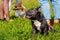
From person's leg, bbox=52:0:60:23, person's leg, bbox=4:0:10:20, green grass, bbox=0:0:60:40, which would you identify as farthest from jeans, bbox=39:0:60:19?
person's leg, bbox=4:0:10:20

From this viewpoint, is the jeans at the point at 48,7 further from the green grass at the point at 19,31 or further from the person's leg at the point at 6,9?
the person's leg at the point at 6,9

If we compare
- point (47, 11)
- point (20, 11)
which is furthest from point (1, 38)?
point (20, 11)

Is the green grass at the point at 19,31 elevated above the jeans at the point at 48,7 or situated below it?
below

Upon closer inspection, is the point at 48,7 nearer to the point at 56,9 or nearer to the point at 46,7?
Answer: the point at 46,7

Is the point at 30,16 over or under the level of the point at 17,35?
over

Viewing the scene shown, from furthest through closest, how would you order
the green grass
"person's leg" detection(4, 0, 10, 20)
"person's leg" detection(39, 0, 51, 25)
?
"person's leg" detection(4, 0, 10, 20)
"person's leg" detection(39, 0, 51, 25)
the green grass

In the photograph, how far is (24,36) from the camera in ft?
21.0

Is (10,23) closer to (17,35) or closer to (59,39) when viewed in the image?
(17,35)

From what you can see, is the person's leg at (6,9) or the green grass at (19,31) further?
the person's leg at (6,9)

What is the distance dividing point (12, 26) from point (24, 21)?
2.26 feet

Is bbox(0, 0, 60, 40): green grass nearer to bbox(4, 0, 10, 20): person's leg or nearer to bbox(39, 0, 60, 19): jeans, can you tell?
bbox(4, 0, 10, 20): person's leg

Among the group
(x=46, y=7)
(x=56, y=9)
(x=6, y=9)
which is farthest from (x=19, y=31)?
(x=6, y=9)

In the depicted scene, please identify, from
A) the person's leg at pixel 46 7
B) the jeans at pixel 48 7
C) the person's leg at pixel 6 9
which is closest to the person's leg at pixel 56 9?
the jeans at pixel 48 7

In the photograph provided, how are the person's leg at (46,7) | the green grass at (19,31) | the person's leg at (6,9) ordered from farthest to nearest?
the person's leg at (6,9) < the person's leg at (46,7) < the green grass at (19,31)
